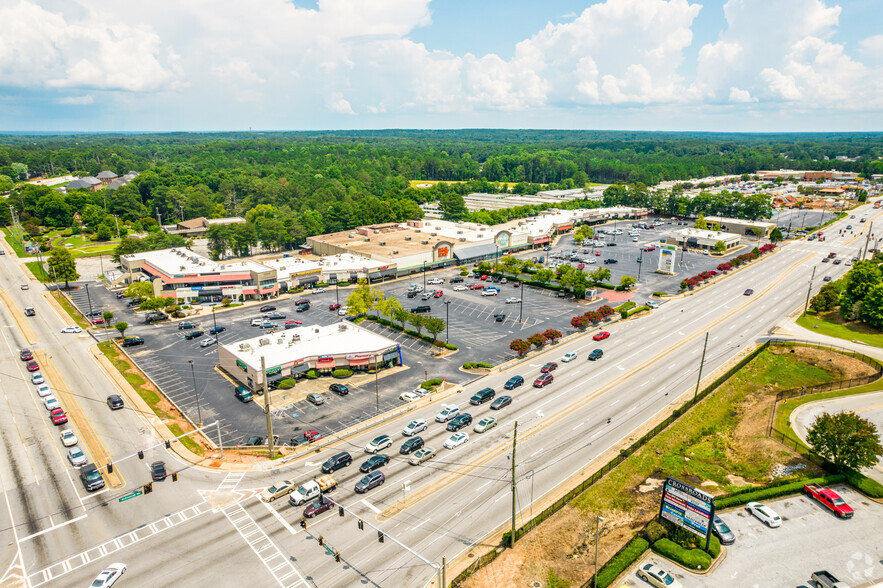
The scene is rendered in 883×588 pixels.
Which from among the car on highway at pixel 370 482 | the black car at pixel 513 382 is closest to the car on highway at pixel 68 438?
the car on highway at pixel 370 482

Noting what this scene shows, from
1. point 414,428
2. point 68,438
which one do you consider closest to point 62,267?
point 68,438

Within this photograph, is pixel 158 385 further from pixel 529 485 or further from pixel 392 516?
pixel 529 485

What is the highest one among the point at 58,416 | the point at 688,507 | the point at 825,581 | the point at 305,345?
the point at 688,507

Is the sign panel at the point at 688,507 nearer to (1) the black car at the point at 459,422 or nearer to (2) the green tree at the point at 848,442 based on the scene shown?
(2) the green tree at the point at 848,442

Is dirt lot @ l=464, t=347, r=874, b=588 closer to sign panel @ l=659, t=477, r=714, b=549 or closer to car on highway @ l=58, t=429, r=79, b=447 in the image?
sign panel @ l=659, t=477, r=714, b=549

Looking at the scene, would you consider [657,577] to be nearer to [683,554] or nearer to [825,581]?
[683,554]

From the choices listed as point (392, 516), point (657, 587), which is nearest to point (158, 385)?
point (392, 516)

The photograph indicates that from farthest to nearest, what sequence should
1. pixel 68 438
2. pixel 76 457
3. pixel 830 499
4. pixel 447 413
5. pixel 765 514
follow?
pixel 447 413 < pixel 68 438 < pixel 76 457 < pixel 830 499 < pixel 765 514

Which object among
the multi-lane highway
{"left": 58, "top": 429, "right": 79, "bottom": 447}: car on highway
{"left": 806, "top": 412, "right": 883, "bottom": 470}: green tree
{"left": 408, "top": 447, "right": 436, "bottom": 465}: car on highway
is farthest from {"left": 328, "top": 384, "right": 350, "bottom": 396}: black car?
{"left": 806, "top": 412, "right": 883, "bottom": 470}: green tree
